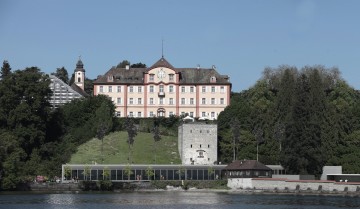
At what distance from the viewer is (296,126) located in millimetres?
92375

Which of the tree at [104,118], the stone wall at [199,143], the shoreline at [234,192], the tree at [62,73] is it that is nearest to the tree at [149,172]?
the shoreline at [234,192]

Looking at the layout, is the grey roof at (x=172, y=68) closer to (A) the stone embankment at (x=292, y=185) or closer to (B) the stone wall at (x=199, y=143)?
(B) the stone wall at (x=199, y=143)

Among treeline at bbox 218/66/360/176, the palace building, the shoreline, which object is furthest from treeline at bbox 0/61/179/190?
treeline at bbox 218/66/360/176

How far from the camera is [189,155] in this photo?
101m

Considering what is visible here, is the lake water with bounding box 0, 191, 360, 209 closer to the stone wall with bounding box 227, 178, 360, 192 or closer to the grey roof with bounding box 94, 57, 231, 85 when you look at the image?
the stone wall with bounding box 227, 178, 360, 192

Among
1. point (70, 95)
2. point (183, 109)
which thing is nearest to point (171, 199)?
point (183, 109)

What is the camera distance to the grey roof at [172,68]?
400 feet

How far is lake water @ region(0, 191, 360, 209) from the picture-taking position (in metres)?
67.3

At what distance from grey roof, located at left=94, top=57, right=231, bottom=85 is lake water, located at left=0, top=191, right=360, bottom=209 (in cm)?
3800

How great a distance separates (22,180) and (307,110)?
3310 cm

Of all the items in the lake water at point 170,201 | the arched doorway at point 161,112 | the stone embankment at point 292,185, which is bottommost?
the lake water at point 170,201

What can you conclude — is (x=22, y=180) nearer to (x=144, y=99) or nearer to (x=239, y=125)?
(x=239, y=125)

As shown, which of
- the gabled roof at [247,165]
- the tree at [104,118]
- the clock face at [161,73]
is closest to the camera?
the gabled roof at [247,165]

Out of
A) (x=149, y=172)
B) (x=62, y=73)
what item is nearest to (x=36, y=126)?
(x=149, y=172)
